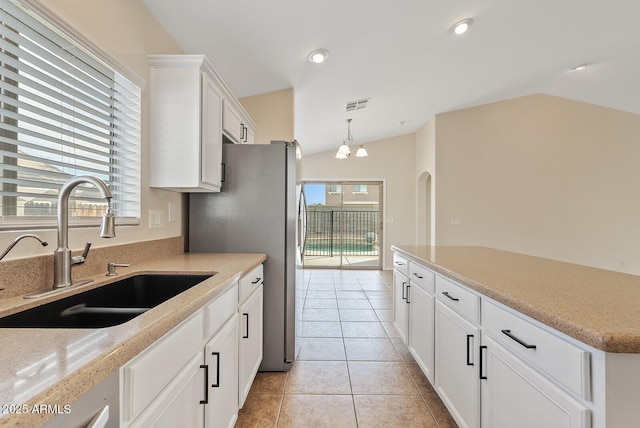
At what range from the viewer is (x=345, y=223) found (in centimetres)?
662

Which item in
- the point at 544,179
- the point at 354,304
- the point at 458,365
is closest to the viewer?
the point at 458,365

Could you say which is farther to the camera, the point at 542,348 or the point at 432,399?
the point at 432,399

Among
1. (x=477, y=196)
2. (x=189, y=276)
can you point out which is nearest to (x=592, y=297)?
(x=189, y=276)

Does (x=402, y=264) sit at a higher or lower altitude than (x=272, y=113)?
lower

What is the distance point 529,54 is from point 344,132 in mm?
2896

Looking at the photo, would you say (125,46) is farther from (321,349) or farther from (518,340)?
(321,349)

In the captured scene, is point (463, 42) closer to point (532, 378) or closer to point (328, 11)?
point (328, 11)

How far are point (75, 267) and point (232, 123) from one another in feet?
4.90

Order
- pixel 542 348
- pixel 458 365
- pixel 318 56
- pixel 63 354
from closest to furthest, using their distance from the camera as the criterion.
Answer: pixel 63 354
pixel 542 348
pixel 458 365
pixel 318 56

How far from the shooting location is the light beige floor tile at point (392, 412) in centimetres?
169

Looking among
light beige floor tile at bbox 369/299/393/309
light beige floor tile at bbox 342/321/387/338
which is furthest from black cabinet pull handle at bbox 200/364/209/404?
light beige floor tile at bbox 369/299/393/309

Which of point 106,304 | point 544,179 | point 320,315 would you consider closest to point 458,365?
point 106,304

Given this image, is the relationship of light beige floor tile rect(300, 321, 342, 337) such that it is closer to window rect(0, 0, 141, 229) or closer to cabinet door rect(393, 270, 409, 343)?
cabinet door rect(393, 270, 409, 343)

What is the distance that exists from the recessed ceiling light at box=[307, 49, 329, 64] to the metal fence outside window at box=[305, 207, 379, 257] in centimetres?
405
